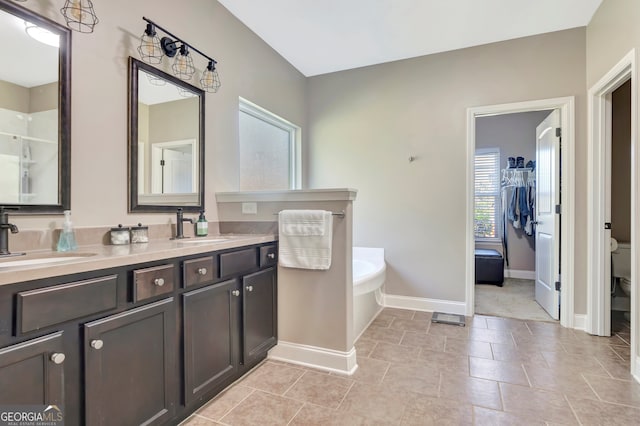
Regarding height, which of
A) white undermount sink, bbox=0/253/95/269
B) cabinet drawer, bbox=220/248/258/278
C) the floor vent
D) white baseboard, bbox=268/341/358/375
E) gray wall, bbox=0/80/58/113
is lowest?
the floor vent

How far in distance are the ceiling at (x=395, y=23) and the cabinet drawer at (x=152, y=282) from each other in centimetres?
228

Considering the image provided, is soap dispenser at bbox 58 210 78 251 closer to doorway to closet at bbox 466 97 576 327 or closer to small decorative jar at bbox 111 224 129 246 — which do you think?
small decorative jar at bbox 111 224 129 246

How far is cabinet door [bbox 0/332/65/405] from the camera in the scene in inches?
37.3

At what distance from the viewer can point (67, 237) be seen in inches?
60.0

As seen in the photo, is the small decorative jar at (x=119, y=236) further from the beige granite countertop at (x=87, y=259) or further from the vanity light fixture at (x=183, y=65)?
the vanity light fixture at (x=183, y=65)

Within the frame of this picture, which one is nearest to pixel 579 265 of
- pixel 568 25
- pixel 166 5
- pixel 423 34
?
pixel 568 25

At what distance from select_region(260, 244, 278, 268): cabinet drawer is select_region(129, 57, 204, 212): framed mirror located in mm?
642

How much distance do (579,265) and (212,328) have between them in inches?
127

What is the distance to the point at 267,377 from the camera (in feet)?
6.88

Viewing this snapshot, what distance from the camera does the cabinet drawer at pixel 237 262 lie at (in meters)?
1.82

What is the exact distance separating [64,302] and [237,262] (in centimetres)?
92

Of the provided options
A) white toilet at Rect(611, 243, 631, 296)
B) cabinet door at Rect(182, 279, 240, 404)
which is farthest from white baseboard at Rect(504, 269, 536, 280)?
cabinet door at Rect(182, 279, 240, 404)

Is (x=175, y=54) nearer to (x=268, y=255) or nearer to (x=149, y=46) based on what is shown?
(x=149, y=46)

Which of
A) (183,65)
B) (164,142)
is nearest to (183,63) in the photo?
(183,65)
